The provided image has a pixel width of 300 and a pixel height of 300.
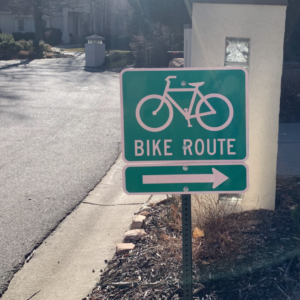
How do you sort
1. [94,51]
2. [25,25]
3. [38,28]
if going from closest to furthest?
[94,51]
[38,28]
[25,25]

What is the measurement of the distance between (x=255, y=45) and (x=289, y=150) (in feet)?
12.6

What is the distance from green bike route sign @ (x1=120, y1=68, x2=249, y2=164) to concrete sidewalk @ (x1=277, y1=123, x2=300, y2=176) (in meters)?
3.86

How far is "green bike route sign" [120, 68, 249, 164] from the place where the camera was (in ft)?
8.25

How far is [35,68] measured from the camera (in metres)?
24.8

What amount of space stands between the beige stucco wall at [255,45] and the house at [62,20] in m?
44.4

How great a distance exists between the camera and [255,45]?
4336 millimetres

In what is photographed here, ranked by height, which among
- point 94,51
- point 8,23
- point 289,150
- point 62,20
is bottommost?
point 289,150

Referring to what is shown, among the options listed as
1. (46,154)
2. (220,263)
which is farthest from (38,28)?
(220,263)

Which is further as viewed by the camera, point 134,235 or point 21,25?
point 21,25

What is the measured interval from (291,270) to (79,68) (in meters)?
23.1

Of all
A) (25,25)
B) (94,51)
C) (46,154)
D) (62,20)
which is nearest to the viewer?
(46,154)

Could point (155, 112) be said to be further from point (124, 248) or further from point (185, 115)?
point (124, 248)

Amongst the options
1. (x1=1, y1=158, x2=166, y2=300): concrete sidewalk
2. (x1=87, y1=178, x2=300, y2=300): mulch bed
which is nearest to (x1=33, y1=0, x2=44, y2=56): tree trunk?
(x1=1, y1=158, x2=166, y2=300): concrete sidewalk

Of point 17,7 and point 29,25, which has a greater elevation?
point 17,7
